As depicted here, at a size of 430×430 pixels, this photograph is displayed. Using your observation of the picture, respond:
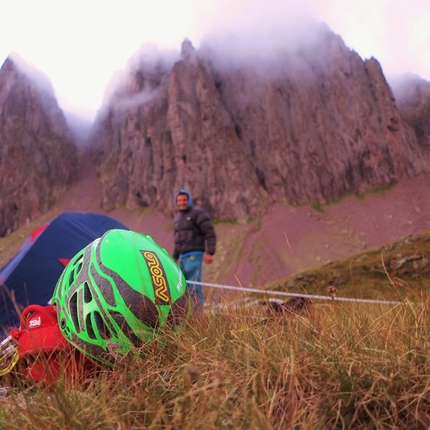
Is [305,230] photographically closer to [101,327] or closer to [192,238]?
[192,238]

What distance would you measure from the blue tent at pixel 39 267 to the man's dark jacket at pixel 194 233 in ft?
6.92

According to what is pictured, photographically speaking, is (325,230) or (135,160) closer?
(325,230)

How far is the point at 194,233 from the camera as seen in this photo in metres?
6.23

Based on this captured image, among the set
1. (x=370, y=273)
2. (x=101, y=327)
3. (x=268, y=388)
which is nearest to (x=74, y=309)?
(x=101, y=327)

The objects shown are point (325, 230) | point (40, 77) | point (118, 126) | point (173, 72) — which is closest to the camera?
point (325, 230)

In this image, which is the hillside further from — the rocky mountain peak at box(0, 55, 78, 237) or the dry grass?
the dry grass

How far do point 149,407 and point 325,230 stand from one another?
121 feet

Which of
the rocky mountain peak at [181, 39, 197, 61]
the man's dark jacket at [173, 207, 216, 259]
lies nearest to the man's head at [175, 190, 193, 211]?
the man's dark jacket at [173, 207, 216, 259]

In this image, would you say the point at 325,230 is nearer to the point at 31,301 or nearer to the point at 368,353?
the point at 31,301

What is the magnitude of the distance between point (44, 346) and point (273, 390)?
1.43 m

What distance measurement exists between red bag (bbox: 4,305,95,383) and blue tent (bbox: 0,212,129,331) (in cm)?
409

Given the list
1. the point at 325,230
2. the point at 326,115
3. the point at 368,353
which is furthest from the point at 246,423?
the point at 326,115

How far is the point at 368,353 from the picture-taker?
4.43 ft

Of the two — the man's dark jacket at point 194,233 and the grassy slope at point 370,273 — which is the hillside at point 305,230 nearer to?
the grassy slope at point 370,273
